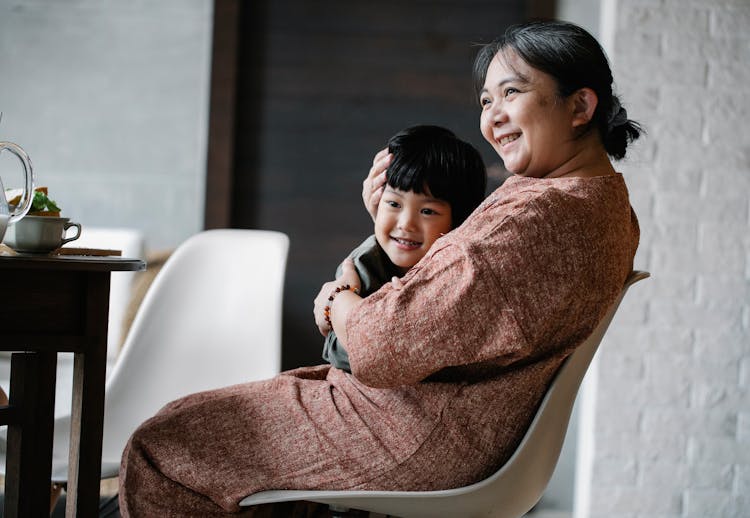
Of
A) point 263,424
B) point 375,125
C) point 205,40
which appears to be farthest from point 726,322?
point 205,40

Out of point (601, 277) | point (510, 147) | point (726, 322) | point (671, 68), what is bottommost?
point (726, 322)

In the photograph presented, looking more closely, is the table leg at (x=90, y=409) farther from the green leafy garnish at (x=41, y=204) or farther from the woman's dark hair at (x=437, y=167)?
the woman's dark hair at (x=437, y=167)

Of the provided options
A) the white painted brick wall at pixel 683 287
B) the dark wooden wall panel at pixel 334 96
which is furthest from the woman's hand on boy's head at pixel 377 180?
the dark wooden wall panel at pixel 334 96

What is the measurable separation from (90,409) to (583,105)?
856 millimetres

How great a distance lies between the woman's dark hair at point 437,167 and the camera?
1.40m

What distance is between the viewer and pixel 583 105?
1.19 m

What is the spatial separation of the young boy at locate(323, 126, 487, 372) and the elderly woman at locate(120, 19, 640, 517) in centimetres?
15

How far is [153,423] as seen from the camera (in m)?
1.19

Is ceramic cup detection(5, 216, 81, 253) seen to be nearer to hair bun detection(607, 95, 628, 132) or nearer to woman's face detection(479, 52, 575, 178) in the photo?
woman's face detection(479, 52, 575, 178)

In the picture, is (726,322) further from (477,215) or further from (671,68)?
(477,215)

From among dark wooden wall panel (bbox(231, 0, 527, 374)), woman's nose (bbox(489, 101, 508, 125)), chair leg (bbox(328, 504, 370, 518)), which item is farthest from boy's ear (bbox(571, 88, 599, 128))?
dark wooden wall panel (bbox(231, 0, 527, 374))

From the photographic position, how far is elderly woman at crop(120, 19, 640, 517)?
103 cm

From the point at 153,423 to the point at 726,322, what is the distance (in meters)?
1.89

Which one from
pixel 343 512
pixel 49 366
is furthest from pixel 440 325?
pixel 49 366
